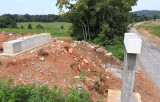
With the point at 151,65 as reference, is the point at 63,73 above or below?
above

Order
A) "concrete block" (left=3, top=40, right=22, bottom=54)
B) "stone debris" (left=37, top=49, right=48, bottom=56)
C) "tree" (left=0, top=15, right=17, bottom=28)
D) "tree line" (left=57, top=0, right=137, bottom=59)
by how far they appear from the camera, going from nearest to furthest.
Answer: "concrete block" (left=3, top=40, right=22, bottom=54), "stone debris" (left=37, top=49, right=48, bottom=56), "tree line" (left=57, top=0, right=137, bottom=59), "tree" (left=0, top=15, right=17, bottom=28)

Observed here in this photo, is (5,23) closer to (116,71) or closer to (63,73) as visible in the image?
(116,71)

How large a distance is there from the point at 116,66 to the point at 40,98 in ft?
22.6

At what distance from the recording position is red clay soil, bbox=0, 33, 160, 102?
6.18 metres

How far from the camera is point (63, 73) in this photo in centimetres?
685

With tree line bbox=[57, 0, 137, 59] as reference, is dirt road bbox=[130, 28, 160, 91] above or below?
below

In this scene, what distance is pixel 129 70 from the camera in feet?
15.6

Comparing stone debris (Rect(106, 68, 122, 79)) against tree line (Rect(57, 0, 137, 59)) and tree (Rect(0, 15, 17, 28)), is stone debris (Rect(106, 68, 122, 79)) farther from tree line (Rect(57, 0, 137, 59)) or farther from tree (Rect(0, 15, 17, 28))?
tree (Rect(0, 15, 17, 28))

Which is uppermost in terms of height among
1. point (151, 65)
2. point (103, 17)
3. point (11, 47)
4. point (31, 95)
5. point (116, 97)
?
point (103, 17)

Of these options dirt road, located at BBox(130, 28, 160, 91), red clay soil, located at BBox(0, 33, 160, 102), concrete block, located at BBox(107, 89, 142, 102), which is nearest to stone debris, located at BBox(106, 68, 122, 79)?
red clay soil, located at BBox(0, 33, 160, 102)

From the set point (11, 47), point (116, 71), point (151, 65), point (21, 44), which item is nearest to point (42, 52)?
point (21, 44)

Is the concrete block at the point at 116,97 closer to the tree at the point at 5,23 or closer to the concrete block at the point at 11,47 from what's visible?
the concrete block at the point at 11,47

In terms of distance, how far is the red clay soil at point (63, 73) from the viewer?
20.3 feet

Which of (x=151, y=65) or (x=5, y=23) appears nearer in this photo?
(x=151, y=65)
